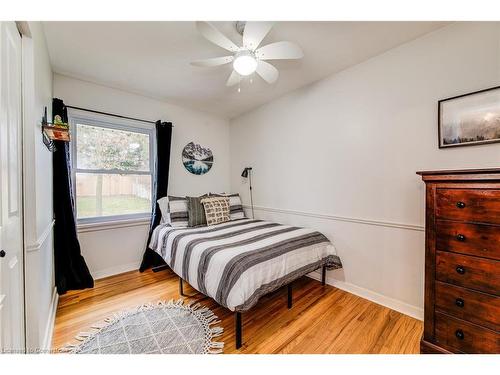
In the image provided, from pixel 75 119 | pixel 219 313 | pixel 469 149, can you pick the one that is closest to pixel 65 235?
pixel 75 119

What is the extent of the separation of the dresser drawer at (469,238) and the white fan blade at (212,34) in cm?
188

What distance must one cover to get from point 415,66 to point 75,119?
3577 mm

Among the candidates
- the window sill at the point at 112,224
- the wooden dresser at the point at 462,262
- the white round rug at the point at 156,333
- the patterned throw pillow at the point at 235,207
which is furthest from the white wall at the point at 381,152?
the window sill at the point at 112,224

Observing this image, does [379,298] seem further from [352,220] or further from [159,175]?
[159,175]

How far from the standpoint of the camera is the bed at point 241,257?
1.56 m

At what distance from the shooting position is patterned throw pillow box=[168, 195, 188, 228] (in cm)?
266

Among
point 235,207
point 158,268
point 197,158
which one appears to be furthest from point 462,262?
point 197,158

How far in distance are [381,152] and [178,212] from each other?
7.81 feet

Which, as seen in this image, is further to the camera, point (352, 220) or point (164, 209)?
point (164, 209)

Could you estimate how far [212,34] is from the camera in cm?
149

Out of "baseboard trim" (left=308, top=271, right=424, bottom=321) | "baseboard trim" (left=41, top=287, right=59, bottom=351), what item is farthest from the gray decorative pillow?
"baseboard trim" (left=308, top=271, right=424, bottom=321)

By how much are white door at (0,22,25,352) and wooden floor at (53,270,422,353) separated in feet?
2.72

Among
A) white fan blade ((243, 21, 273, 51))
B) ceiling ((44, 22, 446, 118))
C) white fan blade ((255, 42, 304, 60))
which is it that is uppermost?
ceiling ((44, 22, 446, 118))

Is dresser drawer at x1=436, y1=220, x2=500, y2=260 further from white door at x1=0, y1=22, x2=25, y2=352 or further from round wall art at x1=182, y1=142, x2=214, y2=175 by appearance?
round wall art at x1=182, y1=142, x2=214, y2=175
